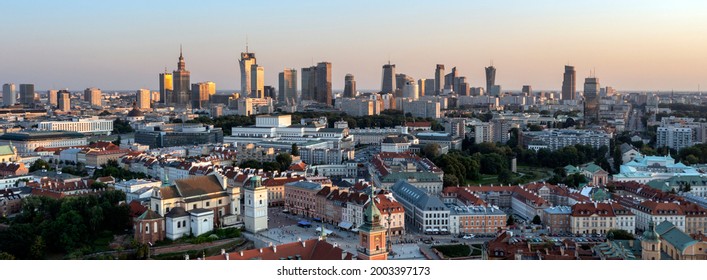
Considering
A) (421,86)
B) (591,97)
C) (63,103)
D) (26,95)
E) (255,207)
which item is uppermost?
(421,86)

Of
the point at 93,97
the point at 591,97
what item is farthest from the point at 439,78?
the point at 93,97

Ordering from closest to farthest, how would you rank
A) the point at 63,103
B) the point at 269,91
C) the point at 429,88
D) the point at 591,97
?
1. the point at 591,97
2. the point at 63,103
3. the point at 269,91
4. the point at 429,88

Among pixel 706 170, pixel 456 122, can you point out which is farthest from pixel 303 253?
pixel 456 122

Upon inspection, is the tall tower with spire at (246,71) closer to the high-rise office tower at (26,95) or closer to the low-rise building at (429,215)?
the high-rise office tower at (26,95)

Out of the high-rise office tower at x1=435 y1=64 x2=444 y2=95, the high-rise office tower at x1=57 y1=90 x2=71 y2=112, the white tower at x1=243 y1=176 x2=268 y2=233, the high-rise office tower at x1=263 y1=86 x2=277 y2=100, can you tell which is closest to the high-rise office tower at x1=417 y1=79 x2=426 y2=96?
the high-rise office tower at x1=435 y1=64 x2=444 y2=95

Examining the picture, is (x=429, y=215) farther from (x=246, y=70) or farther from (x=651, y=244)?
(x=246, y=70)
